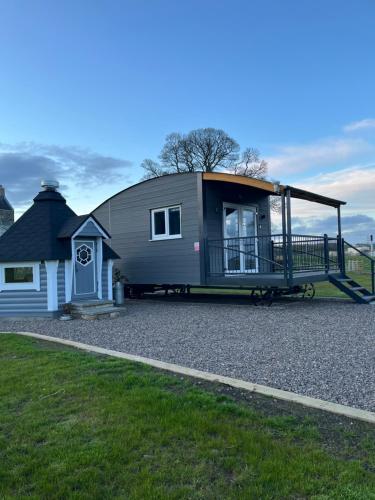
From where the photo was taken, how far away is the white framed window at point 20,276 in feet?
34.9

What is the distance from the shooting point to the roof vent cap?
11949 mm

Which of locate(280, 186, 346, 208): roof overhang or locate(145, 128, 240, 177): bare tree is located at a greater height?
locate(145, 128, 240, 177): bare tree

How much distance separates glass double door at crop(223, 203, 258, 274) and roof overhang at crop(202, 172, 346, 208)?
1.68 metres

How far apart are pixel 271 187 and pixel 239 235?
134 inches

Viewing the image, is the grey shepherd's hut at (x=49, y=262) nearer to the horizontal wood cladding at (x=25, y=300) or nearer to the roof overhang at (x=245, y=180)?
the horizontal wood cladding at (x=25, y=300)

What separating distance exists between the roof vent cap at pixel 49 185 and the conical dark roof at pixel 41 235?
0.36ft

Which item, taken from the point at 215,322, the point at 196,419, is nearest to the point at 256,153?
the point at 215,322

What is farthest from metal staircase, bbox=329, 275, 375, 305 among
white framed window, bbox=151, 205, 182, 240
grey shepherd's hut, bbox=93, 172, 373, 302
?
white framed window, bbox=151, 205, 182, 240

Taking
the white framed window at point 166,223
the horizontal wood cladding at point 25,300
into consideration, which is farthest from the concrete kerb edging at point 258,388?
the white framed window at point 166,223

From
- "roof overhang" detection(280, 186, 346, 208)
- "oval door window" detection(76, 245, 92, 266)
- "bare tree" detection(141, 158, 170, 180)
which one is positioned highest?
"bare tree" detection(141, 158, 170, 180)

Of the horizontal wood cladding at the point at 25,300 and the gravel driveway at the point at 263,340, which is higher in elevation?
the horizontal wood cladding at the point at 25,300

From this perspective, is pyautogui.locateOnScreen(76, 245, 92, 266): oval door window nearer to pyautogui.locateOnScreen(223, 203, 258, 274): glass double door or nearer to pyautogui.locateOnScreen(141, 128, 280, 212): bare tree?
pyautogui.locateOnScreen(223, 203, 258, 274): glass double door

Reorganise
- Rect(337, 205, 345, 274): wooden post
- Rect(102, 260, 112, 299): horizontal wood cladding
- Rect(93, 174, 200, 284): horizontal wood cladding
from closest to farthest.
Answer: Rect(102, 260, 112, 299): horizontal wood cladding → Rect(93, 174, 200, 284): horizontal wood cladding → Rect(337, 205, 345, 274): wooden post

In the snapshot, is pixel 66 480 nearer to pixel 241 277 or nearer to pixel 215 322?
pixel 215 322
